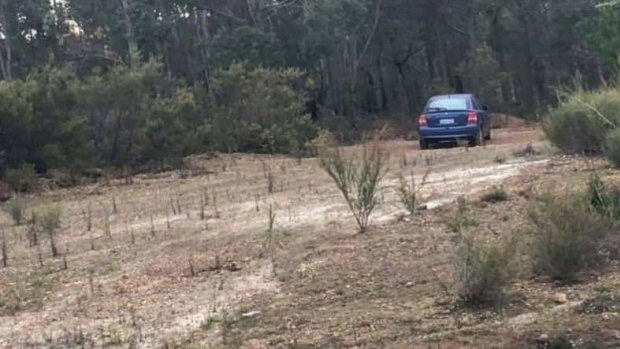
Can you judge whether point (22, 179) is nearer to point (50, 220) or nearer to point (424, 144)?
point (50, 220)

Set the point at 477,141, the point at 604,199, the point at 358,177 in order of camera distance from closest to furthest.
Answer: the point at 604,199 → the point at 358,177 → the point at 477,141

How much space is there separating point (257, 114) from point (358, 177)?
17.6m

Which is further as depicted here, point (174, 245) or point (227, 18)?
point (227, 18)

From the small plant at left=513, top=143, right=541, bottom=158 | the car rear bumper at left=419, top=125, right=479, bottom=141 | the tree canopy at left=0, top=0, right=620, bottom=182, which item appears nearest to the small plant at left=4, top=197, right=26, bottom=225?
the tree canopy at left=0, top=0, right=620, bottom=182

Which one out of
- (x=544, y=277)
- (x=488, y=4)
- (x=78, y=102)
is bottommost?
(x=544, y=277)

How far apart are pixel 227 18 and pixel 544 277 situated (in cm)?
3978

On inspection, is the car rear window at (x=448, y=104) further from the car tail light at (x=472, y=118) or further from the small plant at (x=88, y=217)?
the small plant at (x=88, y=217)

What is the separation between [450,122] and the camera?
25.4 m

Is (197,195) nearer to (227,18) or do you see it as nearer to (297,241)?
(297,241)

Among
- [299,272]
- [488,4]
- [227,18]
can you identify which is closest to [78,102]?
[299,272]

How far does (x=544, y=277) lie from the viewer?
818 centimetres

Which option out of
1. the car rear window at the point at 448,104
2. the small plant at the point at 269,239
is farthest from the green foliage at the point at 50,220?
the car rear window at the point at 448,104

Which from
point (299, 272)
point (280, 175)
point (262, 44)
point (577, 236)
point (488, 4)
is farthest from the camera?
point (488, 4)

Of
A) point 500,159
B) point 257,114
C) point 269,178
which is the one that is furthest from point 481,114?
point 269,178
